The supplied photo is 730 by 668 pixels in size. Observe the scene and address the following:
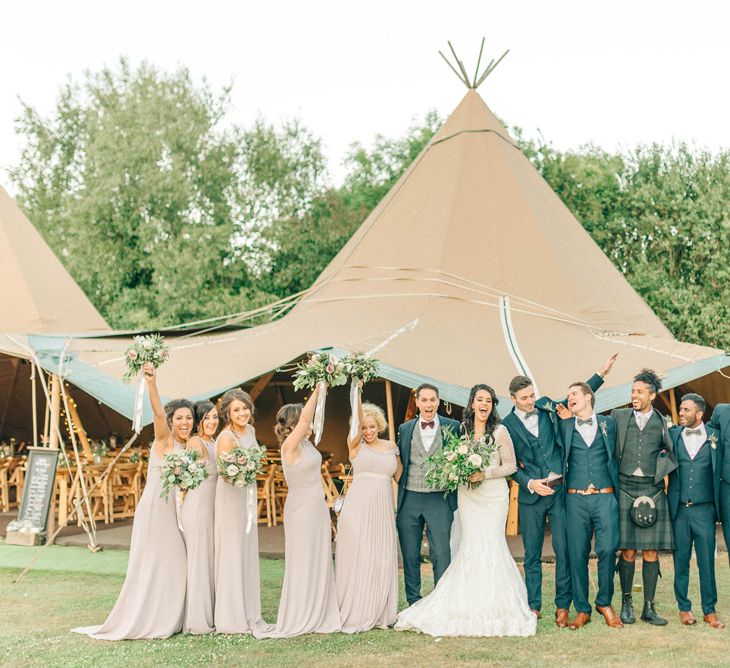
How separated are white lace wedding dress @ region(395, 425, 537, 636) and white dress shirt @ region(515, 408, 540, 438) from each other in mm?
176

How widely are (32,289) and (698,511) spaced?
37.0 feet

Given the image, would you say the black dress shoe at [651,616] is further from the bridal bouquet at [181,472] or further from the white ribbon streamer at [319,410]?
the bridal bouquet at [181,472]

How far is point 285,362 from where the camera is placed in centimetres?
925

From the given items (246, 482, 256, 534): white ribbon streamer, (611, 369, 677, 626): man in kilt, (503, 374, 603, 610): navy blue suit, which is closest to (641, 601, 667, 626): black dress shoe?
(611, 369, 677, 626): man in kilt

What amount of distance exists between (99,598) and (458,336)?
15.4 feet

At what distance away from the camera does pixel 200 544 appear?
5750mm

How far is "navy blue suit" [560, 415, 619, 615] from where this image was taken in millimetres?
5789

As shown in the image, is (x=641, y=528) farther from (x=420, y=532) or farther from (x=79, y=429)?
(x=79, y=429)

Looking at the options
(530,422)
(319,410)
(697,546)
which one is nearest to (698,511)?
(697,546)

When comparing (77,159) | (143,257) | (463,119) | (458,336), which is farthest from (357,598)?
(77,159)

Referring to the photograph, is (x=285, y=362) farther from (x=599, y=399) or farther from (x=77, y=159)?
(x=77, y=159)

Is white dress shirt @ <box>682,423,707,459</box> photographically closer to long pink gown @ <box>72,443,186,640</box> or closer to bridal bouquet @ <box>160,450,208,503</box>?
bridal bouquet @ <box>160,450,208,503</box>

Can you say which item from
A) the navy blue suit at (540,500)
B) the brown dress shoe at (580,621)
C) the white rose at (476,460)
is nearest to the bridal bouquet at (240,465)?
the white rose at (476,460)

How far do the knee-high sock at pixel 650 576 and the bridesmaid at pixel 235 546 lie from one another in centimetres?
239
